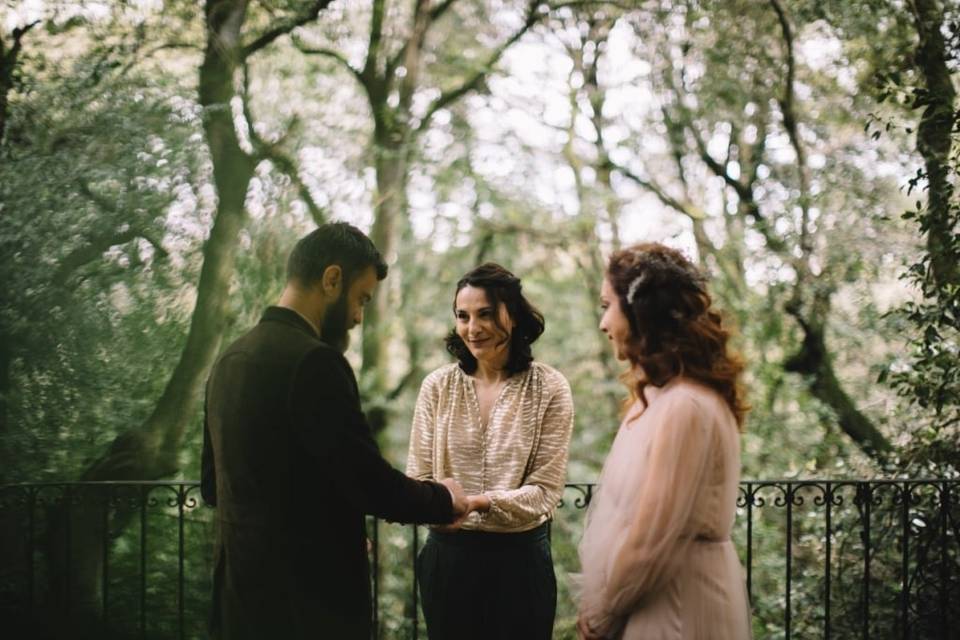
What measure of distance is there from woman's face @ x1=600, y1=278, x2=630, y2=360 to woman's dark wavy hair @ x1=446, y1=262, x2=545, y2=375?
549 mm

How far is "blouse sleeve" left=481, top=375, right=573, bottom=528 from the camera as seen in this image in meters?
2.19

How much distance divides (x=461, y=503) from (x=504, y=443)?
0.86 ft

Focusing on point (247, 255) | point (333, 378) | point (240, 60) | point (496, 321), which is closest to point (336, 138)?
point (240, 60)

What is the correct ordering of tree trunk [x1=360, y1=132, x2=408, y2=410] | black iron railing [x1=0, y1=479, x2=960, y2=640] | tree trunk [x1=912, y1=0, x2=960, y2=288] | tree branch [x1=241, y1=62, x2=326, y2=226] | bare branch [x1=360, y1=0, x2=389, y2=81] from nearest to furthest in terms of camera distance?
1. tree trunk [x1=912, y1=0, x2=960, y2=288]
2. black iron railing [x1=0, y1=479, x2=960, y2=640]
3. tree branch [x1=241, y1=62, x2=326, y2=226]
4. bare branch [x1=360, y1=0, x2=389, y2=81]
5. tree trunk [x1=360, y1=132, x2=408, y2=410]

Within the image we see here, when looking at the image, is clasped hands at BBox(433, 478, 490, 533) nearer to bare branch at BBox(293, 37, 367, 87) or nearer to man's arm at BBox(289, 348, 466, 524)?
man's arm at BBox(289, 348, 466, 524)

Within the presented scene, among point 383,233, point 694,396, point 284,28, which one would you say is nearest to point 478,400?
point 694,396

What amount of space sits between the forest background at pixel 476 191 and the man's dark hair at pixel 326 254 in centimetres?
60

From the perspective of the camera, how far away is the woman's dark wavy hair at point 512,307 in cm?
244

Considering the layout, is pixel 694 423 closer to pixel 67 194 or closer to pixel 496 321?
pixel 496 321

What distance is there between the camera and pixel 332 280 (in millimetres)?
2086

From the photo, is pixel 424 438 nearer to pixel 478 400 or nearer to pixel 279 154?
pixel 478 400

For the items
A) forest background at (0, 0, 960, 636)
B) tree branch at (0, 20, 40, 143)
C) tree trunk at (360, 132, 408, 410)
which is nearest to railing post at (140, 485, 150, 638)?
forest background at (0, 0, 960, 636)

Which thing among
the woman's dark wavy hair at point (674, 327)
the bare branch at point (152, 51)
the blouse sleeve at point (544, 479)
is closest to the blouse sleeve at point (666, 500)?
the woman's dark wavy hair at point (674, 327)

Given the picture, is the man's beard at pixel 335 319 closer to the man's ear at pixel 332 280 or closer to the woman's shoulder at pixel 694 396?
the man's ear at pixel 332 280
